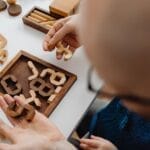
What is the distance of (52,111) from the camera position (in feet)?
2.80

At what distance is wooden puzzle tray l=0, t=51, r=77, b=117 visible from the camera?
864 millimetres

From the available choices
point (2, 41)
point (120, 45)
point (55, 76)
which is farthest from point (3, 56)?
point (120, 45)

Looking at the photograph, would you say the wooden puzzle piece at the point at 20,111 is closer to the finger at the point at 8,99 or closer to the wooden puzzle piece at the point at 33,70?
the finger at the point at 8,99

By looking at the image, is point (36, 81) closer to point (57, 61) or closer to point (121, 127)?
point (57, 61)

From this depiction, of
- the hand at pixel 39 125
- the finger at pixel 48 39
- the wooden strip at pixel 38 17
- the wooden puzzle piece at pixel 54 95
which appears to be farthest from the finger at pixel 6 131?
the wooden strip at pixel 38 17

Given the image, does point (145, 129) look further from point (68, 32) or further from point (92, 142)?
point (68, 32)

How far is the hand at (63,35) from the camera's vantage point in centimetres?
94

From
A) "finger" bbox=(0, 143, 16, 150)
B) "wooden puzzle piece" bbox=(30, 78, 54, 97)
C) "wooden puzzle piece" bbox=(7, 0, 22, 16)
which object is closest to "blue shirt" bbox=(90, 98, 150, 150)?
"wooden puzzle piece" bbox=(30, 78, 54, 97)

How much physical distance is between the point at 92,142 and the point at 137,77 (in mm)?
506

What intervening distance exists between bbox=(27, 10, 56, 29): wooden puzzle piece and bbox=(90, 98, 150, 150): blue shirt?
29 centimetres

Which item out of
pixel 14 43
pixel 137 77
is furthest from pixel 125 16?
pixel 14 43

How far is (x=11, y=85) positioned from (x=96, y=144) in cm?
26

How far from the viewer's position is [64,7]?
1.03 metres

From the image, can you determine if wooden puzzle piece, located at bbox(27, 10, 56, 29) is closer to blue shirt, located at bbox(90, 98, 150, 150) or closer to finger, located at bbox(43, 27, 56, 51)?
finger, located at bbox(43, 27, 56, 51)
